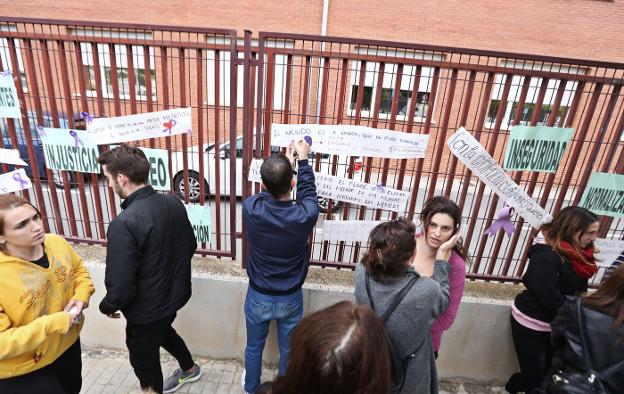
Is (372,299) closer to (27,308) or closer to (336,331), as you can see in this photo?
(336,331)

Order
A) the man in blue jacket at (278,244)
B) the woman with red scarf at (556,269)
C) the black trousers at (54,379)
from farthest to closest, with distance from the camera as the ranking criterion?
1. the woman with red scarf at (556,269)
2. the man in blue jacket at (278,244)
3. the black trousers at (54,379)

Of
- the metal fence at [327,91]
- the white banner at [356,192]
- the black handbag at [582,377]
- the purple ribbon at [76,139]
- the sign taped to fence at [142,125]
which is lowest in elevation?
the black handbag at [582,377]

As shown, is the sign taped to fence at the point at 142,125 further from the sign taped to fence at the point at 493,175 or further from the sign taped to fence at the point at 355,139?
the sign taped to fence at the point at 493,175

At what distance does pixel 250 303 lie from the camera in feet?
7.66

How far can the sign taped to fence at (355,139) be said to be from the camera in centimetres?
240

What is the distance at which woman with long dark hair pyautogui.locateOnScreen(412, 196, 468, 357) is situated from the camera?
77.1 inches

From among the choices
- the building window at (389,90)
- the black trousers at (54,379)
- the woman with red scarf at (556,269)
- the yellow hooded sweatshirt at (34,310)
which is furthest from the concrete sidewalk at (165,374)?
the building window at (389,90)

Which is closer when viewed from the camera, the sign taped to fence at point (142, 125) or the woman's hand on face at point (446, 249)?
the woman's hand on face at point (446, 249)

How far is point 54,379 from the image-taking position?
5.91 ft

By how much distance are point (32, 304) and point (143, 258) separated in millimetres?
533

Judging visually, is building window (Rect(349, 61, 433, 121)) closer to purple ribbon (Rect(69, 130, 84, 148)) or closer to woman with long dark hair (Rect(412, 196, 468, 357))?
woman with long dark hair (Rect(412, 196, 468, 357))

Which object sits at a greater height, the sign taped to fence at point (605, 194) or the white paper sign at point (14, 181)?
the sign taped to fence at point (605, 194)

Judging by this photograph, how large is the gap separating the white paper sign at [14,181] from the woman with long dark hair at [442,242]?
315 cm

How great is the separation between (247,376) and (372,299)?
1.52 metres
